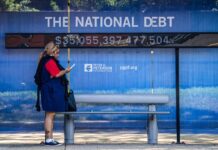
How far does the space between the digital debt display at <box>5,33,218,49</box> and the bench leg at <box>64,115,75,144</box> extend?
4.87 ft

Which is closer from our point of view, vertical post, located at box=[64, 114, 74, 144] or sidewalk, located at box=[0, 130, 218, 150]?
sidewalk, located at box=[0, 130, 218, 150]

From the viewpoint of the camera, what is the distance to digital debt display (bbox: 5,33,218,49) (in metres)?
12.7

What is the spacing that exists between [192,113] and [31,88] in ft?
9.30

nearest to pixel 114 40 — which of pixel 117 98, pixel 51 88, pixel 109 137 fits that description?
pixel 117 98

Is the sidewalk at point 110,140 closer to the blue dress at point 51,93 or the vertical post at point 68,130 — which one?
the vertical post at point 68,130

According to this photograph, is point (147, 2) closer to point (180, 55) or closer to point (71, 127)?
point (180, 55)

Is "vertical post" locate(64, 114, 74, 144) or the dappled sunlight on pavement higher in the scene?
"vertical post" locate(64, 114, 74, 144)

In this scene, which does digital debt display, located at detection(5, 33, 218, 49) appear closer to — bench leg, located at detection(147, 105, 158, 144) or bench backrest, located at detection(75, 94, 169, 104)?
bench backrest, located at detection(75, 94, 169, 104)

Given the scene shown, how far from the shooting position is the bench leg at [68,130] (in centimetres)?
1176

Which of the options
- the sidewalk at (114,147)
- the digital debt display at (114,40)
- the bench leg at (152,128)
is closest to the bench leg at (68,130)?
the sidewalk at (114,147)

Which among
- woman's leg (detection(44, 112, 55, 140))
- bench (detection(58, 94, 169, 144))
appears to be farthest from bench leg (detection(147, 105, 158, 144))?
woman's leg (detection(44, 112, 55, 140))

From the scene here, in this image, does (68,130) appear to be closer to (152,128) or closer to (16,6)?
(152,128)

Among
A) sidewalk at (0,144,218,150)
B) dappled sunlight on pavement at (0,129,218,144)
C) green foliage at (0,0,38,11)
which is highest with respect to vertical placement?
green foliage at (0,0,38,11)

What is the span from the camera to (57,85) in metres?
11.5
